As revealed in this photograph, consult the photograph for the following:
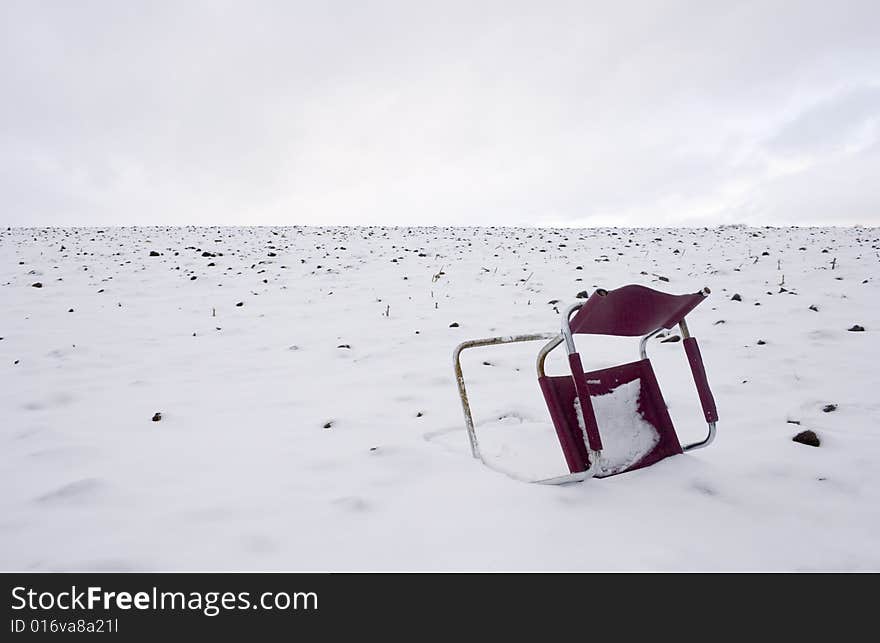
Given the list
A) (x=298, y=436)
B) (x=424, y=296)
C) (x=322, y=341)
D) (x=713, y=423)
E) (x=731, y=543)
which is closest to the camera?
(x=731, y=543)

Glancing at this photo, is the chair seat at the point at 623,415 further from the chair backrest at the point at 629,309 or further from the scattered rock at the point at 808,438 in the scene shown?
the scattered rock at the point at 808,438

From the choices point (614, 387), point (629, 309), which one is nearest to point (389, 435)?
point (614, 387)

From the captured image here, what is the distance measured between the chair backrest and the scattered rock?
46.6 inches

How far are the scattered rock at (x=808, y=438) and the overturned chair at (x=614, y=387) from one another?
2.20 feet

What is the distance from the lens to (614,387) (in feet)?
8.66

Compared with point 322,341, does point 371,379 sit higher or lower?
lower

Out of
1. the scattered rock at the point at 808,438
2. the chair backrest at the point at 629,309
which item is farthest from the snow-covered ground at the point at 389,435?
the chair backrest at the point at 629,309

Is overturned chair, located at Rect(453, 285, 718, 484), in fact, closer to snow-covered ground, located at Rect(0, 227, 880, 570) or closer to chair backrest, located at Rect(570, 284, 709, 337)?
chair backrest, located at Rect(570, 284, 709, 337)

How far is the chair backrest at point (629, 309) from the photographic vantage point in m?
1.99

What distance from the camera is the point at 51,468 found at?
2.65 m

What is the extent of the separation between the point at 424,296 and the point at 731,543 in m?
5.98
